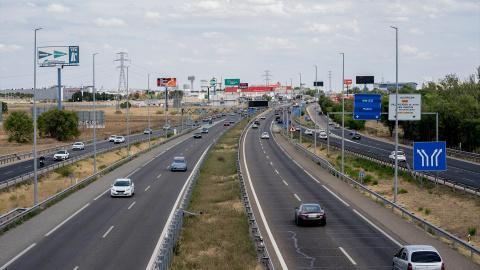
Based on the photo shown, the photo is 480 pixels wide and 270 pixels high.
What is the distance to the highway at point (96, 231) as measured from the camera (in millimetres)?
21686

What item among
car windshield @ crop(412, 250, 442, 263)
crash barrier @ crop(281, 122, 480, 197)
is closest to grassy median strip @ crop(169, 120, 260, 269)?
car windshield @ crop(412, 250, 442, 263)

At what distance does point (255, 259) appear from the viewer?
71.5 ft

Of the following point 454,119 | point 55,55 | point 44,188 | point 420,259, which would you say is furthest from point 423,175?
point 55,55

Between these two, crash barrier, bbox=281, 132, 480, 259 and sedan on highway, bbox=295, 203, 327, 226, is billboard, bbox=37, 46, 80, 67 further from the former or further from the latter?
sedan on highway, bbox=295, 203, 327, 226

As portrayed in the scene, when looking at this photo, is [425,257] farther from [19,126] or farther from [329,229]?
[19,126]

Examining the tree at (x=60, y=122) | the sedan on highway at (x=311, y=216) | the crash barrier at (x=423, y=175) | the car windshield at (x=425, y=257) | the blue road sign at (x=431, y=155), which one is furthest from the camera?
the tree at (x=60, y=122)

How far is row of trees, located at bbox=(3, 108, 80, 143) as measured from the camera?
99.6 meters

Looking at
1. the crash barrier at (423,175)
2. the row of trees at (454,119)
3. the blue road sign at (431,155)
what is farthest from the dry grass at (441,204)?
the row of trees at (454,119)

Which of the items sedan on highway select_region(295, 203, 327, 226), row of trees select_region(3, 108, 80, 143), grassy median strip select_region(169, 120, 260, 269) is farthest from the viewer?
row of trees select_region(3, 108, 80, 143)

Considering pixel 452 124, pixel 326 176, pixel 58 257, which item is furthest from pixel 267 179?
pixel 452 124

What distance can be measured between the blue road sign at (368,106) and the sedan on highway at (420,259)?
37.2m

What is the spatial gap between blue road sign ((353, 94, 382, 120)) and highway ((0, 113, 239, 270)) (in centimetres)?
1837

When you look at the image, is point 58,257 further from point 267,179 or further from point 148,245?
point 267,179

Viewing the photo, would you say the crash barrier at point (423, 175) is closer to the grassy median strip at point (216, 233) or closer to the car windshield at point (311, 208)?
the car windshield at point (311, 208)
